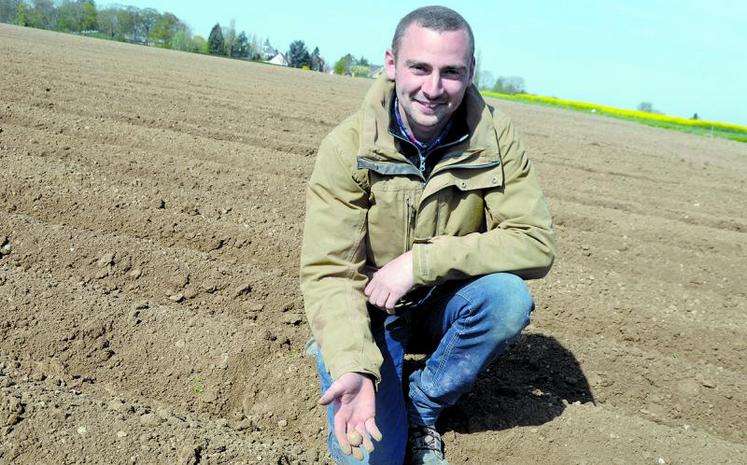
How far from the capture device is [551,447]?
264 cm

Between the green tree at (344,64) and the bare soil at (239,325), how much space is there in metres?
74.0

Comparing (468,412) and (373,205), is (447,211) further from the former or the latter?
(468,412)

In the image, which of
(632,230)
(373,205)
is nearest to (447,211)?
(373,205)

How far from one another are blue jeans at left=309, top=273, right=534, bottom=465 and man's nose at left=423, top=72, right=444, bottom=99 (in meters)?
0.63

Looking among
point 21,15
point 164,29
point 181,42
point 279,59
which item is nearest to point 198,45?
point 181,42

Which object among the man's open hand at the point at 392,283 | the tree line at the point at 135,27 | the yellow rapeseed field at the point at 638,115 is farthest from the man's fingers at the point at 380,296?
the tree line at the point at 135,27

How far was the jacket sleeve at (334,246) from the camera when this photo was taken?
221 cm

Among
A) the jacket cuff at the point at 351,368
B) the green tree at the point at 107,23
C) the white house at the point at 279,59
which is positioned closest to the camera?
the jacket cuff at the point at 351,368

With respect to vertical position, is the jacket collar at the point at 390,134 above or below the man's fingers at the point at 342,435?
above

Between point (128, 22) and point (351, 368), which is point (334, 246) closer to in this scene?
point (351, 368)

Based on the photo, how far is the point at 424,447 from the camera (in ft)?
8.43

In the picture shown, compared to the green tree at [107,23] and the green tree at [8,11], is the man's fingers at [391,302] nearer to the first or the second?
the green tree at [8,11]

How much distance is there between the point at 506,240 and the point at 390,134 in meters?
0.52

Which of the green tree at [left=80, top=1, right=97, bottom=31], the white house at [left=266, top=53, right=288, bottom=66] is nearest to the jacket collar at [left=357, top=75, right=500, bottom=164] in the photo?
the green tree at [left=80, top=1, right=97, bottom=31]
